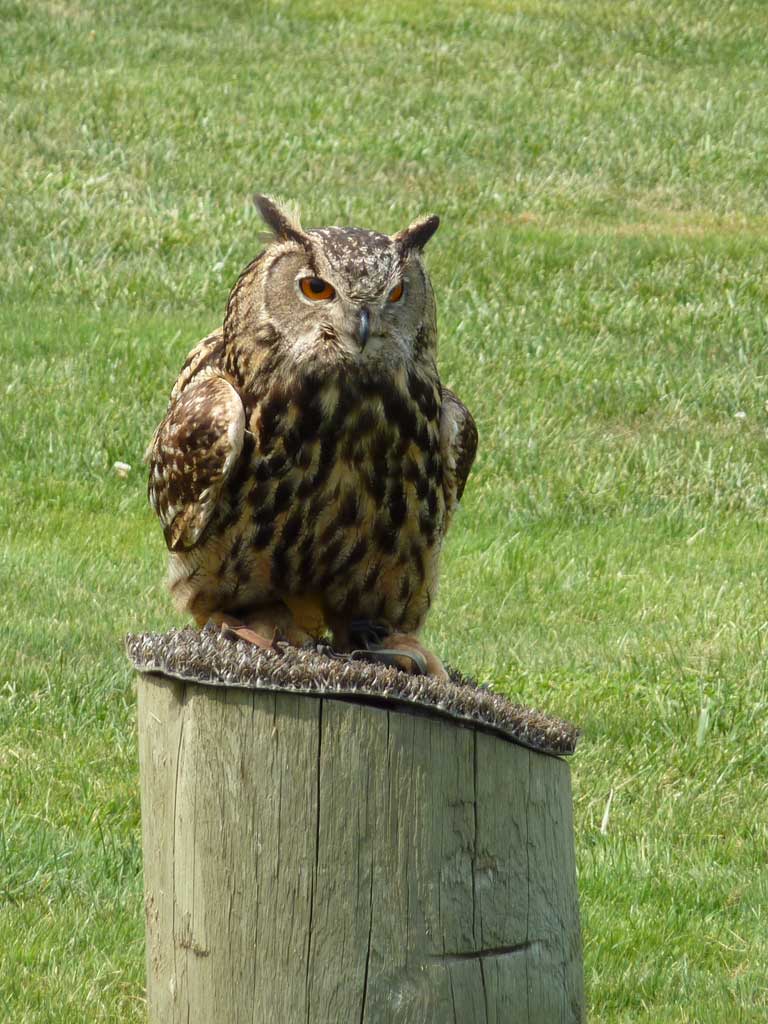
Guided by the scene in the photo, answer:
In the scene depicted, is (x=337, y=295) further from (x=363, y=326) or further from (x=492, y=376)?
(x=492, y=376)

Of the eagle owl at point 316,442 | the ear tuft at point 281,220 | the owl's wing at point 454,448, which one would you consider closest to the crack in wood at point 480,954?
the eagle owl at point 316,442

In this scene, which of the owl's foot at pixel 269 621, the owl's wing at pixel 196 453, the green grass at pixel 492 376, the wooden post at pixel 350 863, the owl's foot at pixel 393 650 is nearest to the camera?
the wooden post at pixel 350 863

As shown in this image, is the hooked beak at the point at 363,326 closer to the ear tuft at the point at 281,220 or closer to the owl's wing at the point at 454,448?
the ear tuft at the point at 281,220

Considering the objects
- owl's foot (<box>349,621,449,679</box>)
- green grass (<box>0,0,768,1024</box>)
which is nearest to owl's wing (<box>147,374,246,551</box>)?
owl's foot (<box>349,621,449,679</box>)


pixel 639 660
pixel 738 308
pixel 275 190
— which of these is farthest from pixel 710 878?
pixel 275 190

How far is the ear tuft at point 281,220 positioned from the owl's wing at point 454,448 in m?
0.65

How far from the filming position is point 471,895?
3039 millimetres

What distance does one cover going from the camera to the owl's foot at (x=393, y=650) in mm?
3932

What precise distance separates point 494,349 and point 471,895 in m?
7.67

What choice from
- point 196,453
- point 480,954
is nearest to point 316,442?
point 196,453

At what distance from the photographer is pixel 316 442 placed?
413 cm

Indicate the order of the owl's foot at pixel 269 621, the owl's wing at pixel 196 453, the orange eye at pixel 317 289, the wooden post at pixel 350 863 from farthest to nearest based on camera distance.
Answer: the owl's foot at pixel 269 621, the owl's wing at pixel 196 453, the orange eye at pixel 317 289, the wooden post at pixel 350 863

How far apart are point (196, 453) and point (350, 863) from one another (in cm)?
152

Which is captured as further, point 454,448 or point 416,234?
point 454,448
